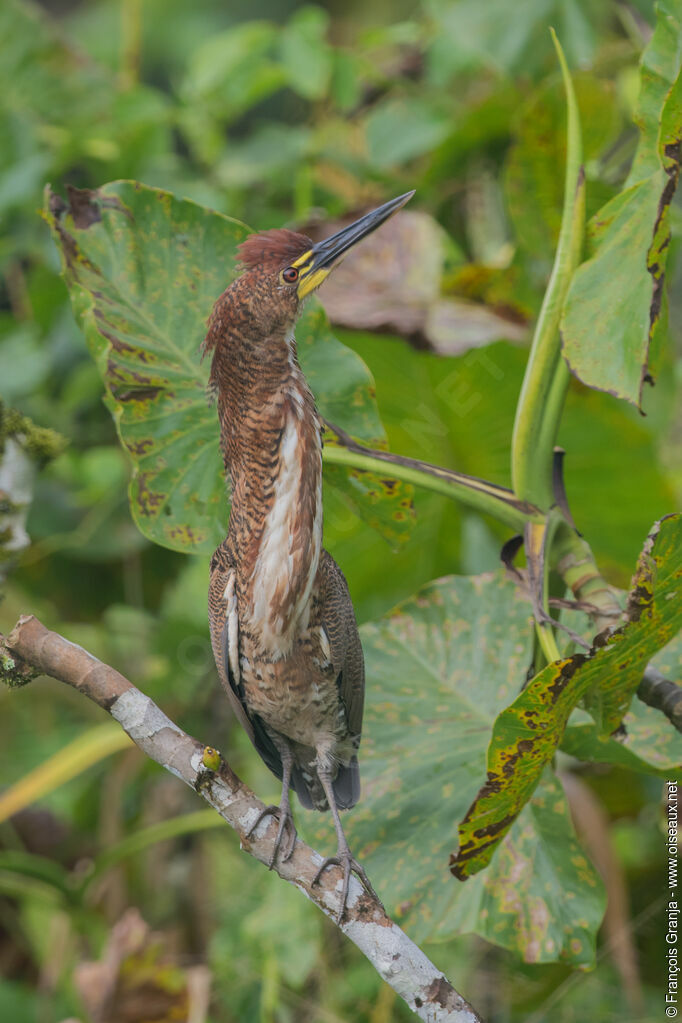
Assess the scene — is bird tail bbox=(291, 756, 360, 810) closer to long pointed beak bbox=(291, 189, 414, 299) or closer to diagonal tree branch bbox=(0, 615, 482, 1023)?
diagonal tree branch bbox=(0, 615, 482, 1023)

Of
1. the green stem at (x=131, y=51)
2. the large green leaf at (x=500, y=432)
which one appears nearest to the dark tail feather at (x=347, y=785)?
the large green leaf at (x=500, y=432)

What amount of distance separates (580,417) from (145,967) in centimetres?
129

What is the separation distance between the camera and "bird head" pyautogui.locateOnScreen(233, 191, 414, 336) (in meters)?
0.80

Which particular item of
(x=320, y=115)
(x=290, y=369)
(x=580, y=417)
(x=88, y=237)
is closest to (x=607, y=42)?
(x=320, y=115)

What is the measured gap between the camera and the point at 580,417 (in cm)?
181

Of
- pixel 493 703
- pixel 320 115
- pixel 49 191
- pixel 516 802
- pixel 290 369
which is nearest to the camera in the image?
pixel 290 369

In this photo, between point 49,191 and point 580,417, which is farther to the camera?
point 580,417

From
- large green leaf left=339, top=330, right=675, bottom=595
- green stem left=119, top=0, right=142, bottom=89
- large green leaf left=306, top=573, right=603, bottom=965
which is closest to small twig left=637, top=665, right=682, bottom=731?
large green leaf left=306, top=573, right=603, bottom=965

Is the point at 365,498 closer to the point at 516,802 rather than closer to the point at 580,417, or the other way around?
the point at 516,802

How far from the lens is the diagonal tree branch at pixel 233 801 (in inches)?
31.2

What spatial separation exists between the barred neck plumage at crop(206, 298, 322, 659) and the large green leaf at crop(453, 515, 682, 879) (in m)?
0.24

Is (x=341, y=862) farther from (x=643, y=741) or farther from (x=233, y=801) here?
→ (x=643, y=741)

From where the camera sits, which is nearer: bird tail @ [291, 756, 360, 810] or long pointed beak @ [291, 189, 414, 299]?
long pointed beak @ [291, 189, 414, 299]

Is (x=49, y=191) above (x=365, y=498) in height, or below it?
above
